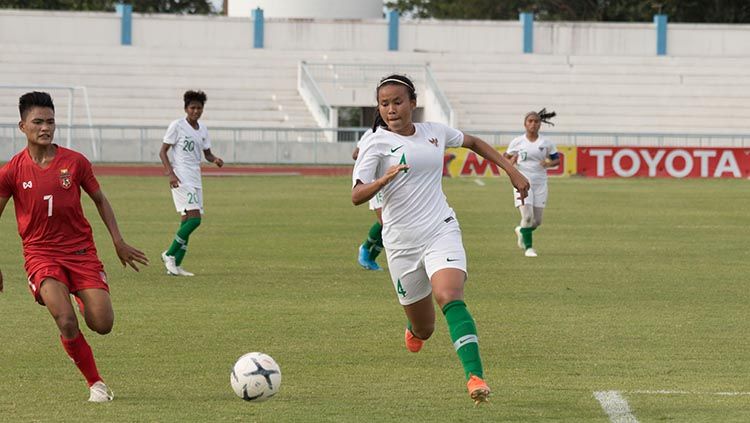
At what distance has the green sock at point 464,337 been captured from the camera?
7621mm

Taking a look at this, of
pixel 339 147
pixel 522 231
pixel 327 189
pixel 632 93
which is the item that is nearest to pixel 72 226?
pixel 522 231

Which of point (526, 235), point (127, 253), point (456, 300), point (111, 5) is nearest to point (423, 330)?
point (456, 300)

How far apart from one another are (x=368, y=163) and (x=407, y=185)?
28cm

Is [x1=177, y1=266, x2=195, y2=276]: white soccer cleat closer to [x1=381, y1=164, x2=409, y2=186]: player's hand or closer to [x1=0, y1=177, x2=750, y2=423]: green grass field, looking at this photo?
[x1=0, y1=177, x2=750, y2=423]: green grass field

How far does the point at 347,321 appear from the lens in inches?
460

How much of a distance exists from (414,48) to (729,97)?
44.8ft

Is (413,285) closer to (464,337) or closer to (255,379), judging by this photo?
(464,337)

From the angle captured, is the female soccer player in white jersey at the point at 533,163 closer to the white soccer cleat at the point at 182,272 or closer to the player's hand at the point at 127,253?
the white soccer cleat at the point at 182,272

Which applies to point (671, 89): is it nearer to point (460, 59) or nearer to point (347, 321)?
point (460, 59)

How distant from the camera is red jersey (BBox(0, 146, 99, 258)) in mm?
8164

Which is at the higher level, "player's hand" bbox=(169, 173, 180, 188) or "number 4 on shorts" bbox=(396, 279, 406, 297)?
"player's hand" bbox=(169, 173, 180, 188)

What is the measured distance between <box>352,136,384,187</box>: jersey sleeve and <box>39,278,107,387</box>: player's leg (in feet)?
6.24

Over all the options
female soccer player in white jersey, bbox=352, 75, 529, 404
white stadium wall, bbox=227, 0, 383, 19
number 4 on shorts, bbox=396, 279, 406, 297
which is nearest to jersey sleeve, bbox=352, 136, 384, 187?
female soccer player in white jersey, bbox=352, 75, 529, 404

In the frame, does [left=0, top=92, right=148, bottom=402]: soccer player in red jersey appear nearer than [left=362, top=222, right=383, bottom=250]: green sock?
Yes
